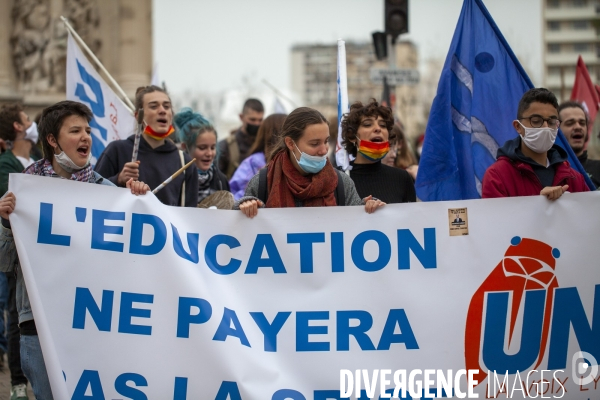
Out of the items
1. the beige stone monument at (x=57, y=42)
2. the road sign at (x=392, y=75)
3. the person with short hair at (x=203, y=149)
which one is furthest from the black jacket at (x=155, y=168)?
the beige stone monument at (x=57, y=42)

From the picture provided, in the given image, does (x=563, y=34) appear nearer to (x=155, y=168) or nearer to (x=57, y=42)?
(x=57, y=42)

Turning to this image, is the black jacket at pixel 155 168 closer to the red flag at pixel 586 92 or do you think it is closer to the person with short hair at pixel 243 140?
the person with short hair at pixel 243 140

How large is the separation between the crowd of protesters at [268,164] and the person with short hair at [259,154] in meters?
0.18

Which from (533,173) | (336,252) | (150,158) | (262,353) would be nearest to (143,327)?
(262,353)

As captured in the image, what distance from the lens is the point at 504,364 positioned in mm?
5266

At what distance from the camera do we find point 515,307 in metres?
5.36

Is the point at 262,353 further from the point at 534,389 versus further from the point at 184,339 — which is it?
the point at 534,389

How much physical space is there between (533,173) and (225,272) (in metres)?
1.86

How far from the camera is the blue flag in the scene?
21.4ft

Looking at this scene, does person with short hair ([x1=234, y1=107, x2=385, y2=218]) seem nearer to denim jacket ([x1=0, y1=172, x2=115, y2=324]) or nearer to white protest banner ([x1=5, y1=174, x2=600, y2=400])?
white protest banner ([x1=5, y1=174, x2=600, y2=400])

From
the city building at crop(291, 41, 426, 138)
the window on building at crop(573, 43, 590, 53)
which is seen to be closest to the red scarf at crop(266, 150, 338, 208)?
the city building at crop(291, 41, 426, 138)

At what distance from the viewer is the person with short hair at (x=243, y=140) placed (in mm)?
9859

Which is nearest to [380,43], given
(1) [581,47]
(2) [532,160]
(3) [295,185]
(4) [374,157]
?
(4) [374,157]

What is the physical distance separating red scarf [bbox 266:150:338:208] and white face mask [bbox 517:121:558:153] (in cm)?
117
